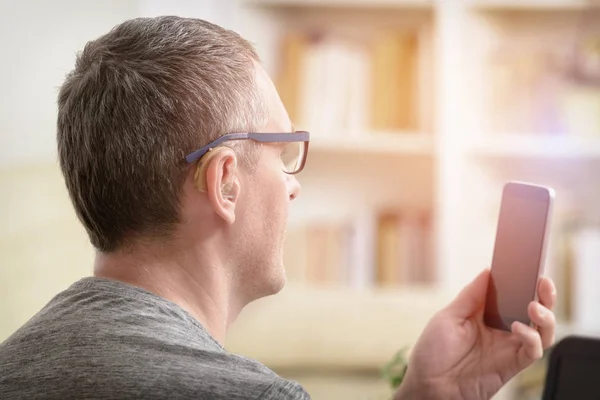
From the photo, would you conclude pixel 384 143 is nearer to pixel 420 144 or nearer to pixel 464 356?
pixel 420 144

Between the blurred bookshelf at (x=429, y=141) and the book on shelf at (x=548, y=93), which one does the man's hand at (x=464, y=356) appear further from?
the book on shelf at (x=548, y=93)

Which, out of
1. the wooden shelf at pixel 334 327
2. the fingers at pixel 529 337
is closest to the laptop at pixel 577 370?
the fingers at pixel 529 337

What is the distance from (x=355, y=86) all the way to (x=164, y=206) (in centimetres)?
187

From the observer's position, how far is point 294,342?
277cm

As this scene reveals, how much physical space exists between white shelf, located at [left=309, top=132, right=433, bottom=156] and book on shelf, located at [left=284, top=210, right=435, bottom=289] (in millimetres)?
244

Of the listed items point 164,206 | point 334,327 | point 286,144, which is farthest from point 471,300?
point 334,327

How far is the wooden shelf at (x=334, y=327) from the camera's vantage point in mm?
2732

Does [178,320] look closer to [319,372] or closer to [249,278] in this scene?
[249,278]

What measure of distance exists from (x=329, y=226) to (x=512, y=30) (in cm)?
89

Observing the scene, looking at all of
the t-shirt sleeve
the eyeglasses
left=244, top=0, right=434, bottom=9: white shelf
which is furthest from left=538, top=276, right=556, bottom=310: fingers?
left=244, top=0, right=434, bottom=9: white shelf

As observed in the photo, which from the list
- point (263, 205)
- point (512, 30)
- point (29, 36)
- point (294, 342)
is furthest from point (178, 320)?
point (512, 30)

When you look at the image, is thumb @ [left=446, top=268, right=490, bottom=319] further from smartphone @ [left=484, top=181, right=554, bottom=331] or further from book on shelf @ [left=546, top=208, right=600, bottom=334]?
book on shelf @ [left=546, top=208, right=600, bottom=334]

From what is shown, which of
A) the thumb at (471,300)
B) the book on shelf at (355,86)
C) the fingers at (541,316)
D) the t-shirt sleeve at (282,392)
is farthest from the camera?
the book on shelf at (355,86)

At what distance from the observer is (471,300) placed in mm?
1266
